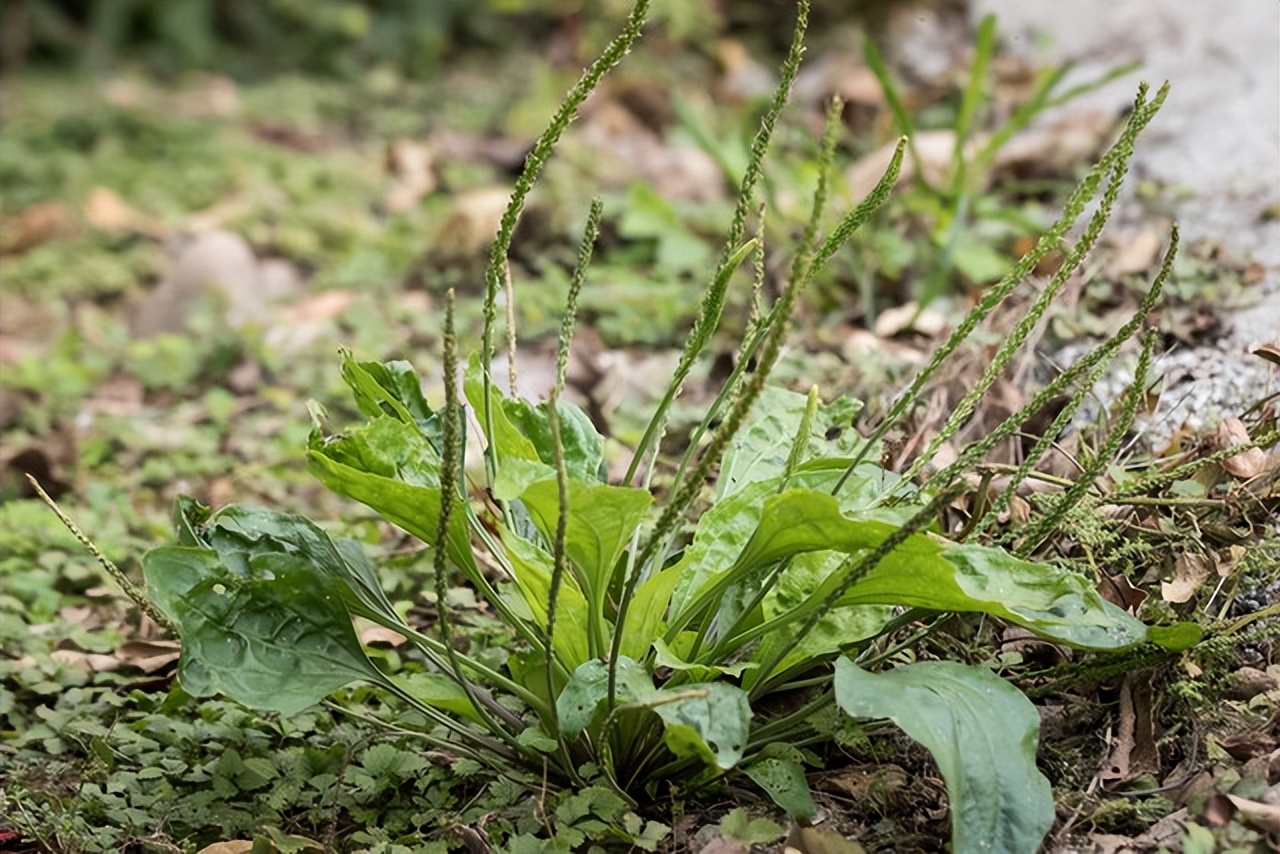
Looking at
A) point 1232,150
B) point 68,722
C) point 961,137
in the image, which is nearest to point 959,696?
point 68,722

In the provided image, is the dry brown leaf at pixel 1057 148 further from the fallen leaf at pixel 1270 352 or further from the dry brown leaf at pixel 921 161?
the fallen leaf at pixel 1270 352

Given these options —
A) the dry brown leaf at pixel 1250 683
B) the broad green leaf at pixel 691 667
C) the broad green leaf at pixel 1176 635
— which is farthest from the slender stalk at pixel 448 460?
the dry brown leaf at pixel 1250 683

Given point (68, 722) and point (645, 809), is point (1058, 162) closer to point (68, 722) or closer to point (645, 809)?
point (645, 809)

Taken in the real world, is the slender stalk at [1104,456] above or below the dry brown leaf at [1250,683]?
above

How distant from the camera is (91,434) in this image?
3014mm

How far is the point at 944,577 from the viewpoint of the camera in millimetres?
1354

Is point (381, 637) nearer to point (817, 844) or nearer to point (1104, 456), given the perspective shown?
point (817, 844)

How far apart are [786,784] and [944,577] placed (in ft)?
1.01

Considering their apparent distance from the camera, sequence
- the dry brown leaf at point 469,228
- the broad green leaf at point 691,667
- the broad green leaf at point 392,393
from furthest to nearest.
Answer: the dry brown leaf at point 469,228 → the broad green leaf at point 392,393 → the broad green leaf at point 691,667

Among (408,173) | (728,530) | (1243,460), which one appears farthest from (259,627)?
(408,173)

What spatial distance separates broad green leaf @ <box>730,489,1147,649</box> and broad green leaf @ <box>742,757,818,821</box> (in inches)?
7.7

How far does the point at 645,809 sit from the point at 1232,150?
7.46 ft

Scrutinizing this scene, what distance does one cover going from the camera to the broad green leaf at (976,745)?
1.30m

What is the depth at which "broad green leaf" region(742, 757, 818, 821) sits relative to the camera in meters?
1.44
